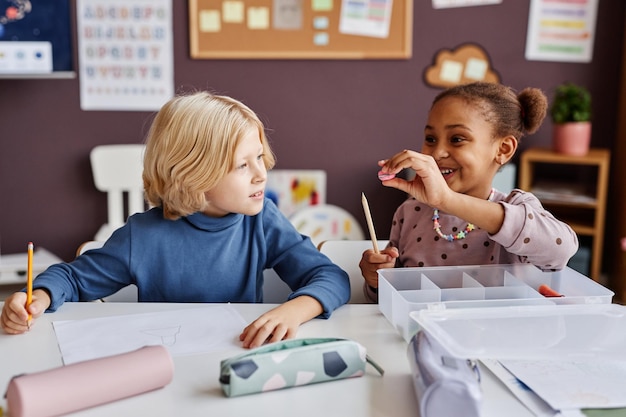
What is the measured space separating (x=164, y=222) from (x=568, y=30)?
250 cm

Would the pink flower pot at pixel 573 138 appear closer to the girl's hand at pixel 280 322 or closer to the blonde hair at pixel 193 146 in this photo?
the blonde hair at pixel 193 146

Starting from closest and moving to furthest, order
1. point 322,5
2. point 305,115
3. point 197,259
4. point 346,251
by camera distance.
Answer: point 197,259 → point 346,251 → point 322,5 → point 305,115

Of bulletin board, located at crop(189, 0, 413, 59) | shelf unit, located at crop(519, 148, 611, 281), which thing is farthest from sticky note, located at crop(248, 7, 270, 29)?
shelf unit, located at crop(519, 148, 611, 281)

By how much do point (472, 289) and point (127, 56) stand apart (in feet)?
8.82

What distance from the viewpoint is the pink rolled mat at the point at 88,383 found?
2.80ft

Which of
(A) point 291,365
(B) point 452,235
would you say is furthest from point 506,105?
(A) point 291,365

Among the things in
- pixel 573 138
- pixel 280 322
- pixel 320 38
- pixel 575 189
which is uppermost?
pixel 320 38

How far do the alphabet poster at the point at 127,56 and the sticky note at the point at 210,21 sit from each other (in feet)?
0.52

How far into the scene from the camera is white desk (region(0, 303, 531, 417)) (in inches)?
35.4

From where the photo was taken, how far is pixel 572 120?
10.4 ft

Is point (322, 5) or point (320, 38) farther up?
point (322, 5)

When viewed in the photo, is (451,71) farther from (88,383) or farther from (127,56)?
(88,383)

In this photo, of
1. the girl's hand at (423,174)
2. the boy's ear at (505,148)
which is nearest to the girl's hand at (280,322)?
the girl's hand at (423,174)

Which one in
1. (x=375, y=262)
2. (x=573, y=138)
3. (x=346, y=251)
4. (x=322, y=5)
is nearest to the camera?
(x=375, y=262)
